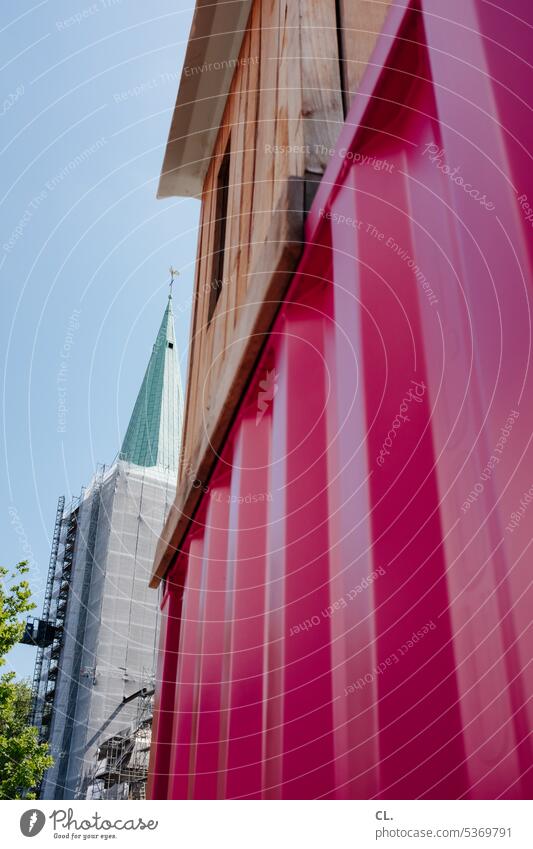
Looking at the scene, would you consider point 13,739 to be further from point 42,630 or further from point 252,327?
point 42,630

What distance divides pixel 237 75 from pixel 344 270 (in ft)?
8.10

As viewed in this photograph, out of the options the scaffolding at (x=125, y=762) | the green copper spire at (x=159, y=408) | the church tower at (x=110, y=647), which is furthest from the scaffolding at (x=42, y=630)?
the green copper spire at (x=159, y=408)

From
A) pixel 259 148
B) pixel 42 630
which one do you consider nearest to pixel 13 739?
pixel 259 148

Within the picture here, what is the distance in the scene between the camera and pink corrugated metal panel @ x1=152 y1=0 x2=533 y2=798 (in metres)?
0.75

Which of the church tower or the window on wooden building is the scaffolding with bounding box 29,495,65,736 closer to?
the church tower

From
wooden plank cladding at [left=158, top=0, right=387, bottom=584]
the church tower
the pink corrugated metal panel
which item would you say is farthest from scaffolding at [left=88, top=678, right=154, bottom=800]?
the pink corrugated metal panel

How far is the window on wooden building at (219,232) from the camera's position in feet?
11.0

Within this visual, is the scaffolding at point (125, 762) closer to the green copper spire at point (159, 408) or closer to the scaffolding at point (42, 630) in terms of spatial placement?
the scaffolding at point (42, 630)

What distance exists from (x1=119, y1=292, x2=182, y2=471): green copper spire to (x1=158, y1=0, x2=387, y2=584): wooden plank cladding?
15.0 metres

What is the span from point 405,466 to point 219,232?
110 inches

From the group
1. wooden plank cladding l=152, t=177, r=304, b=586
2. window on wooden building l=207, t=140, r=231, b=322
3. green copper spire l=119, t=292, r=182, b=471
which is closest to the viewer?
wooden plank cladding l=152, t=177, r=304, b=586

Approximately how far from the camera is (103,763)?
26.8 metres
